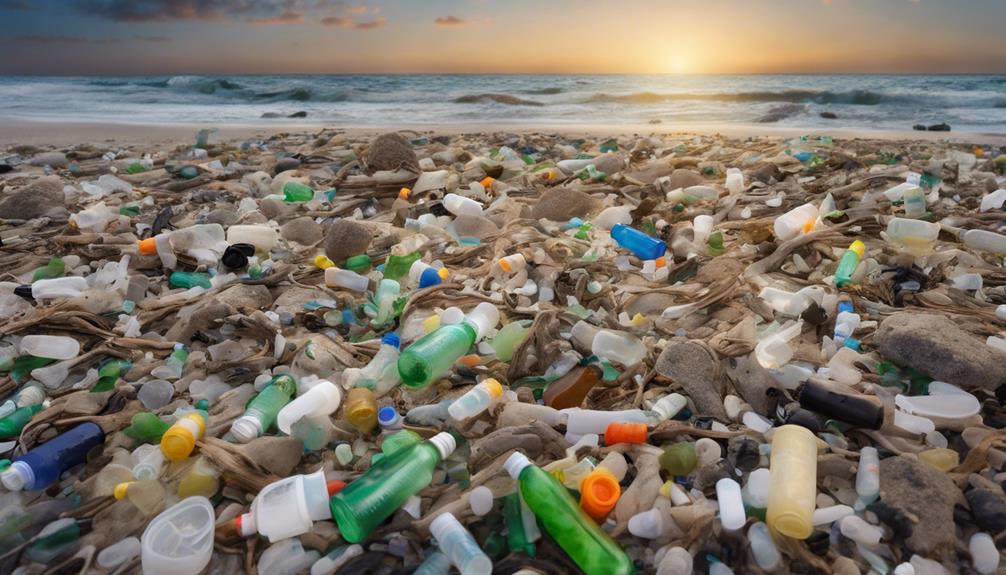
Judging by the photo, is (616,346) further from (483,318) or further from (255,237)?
(255,237)

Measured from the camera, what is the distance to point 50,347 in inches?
83.1

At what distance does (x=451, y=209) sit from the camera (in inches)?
145

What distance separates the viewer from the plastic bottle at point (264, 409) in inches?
63.9

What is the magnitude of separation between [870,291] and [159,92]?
22.8m

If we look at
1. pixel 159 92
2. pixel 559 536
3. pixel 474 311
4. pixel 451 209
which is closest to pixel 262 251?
pixel 451 209

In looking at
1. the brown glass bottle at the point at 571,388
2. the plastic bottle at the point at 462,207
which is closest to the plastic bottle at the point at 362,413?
the brown glass bottle at the point at 571,388

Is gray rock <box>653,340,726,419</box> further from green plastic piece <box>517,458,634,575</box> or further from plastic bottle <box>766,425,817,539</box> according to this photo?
green plastic piece <box>517,458,634,575</box>

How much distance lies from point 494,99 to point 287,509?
16.9 m

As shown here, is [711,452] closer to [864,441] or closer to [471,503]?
[864,441]

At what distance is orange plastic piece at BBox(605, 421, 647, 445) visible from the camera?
1.55m

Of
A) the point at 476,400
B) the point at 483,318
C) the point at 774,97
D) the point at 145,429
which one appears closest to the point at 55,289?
the point at 145,429

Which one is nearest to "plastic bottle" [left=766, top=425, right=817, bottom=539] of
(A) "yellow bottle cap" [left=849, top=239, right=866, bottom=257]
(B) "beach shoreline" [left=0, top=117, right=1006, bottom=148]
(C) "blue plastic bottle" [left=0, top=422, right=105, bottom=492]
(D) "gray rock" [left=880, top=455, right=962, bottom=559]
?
(D) "gray rock" [left=880, top=455, right=962, bottom=559]

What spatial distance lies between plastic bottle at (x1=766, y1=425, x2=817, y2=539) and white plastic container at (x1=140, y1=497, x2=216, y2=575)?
125cm

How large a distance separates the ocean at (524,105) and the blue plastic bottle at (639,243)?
7917 mm
